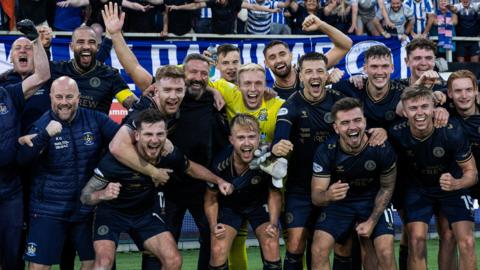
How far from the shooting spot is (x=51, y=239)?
9570mm

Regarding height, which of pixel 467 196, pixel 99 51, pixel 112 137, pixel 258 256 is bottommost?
pixel 258 256

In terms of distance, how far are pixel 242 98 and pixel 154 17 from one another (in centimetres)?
736

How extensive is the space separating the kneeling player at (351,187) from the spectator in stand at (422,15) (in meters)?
10.5

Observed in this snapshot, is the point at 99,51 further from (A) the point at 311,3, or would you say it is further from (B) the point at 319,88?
(A) the point at 311,3

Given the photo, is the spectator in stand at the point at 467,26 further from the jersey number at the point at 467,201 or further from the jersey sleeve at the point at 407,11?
the jersey number at the point at 467,201

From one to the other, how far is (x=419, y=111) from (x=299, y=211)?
1610 millimetres

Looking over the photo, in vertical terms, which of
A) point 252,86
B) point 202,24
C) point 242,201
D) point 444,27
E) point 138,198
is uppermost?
point 202,24

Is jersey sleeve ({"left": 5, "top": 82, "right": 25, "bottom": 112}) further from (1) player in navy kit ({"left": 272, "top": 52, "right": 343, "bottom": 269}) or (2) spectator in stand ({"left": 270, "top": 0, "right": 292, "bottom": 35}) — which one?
(2) spectator in stand ({"left": 270, "top": 0, "right": 292, "bottom": 35})

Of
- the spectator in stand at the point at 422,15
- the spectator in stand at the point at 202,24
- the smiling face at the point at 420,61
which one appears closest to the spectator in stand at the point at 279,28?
the spectator in stand at the point at 202,24

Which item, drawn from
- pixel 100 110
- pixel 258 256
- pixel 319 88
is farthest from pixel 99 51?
pixel 258 256

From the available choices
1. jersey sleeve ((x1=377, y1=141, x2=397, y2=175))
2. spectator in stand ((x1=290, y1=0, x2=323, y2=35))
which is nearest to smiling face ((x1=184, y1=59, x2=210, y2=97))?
jersey sleeve ((x1=377, y1=141, x2=397, y2=175))

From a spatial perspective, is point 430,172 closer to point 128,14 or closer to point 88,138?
Answer: point 88,138

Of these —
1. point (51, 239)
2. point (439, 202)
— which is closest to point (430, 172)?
point (439, 202)

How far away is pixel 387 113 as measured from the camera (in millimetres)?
10086
